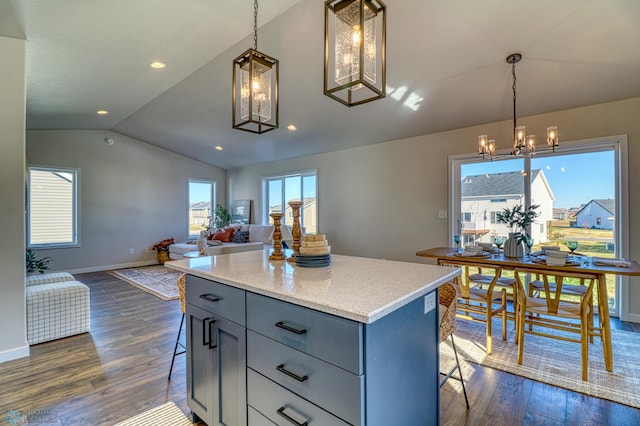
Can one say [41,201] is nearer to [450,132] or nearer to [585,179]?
[450,132]

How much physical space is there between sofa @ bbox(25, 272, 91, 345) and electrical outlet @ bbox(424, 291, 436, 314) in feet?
11.5

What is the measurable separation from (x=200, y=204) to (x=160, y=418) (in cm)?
683


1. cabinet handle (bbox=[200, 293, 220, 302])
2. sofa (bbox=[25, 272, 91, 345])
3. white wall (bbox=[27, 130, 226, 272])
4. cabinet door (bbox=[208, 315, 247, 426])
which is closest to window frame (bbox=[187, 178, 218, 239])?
white wall (bbox=[27, 130, 226, 272])

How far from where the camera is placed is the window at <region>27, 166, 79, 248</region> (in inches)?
223

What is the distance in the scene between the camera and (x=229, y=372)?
1.50 metres

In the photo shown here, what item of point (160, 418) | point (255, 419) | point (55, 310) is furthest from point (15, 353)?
point (255, 419)

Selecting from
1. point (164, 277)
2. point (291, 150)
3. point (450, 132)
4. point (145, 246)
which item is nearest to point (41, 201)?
point (145, 246)

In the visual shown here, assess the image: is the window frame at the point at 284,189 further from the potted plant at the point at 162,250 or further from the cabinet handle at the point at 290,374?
the cabinet handle at the point at 290,374

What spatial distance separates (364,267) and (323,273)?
28 cm

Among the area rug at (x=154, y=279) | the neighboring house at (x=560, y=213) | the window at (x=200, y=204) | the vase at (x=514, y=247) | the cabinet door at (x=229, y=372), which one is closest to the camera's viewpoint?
the cabinet door at (x=229, y=372)

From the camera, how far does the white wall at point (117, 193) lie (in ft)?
19.4

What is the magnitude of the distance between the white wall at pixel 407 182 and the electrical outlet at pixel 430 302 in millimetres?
3400

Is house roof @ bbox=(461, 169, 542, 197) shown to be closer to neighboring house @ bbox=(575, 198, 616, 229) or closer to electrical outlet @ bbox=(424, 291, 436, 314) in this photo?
neighboring house @ bbox=(575, 198, 616, 229)

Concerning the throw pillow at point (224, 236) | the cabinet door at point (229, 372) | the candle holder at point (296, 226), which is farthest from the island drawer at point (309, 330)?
the throw pillow at point (224, 236)
